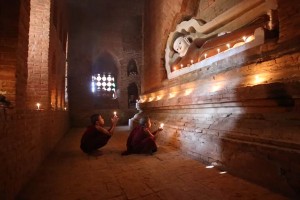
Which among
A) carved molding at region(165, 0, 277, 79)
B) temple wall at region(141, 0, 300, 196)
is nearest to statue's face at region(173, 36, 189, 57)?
carved molding at region(165, 0, 277, 79)

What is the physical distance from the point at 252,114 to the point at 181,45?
4.54 meters

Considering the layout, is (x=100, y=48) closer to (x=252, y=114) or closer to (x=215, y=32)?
(x=215, y=32)

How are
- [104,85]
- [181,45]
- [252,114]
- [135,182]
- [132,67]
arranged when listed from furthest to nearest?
[104,85] → [132,67] → [181,45] → [252,114] → [135,182]

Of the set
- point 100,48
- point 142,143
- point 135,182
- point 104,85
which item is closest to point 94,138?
point 142,143

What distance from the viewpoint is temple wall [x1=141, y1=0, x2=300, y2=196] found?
114 inches

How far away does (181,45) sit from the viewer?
770 centimetres

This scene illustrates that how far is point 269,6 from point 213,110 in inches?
100.0

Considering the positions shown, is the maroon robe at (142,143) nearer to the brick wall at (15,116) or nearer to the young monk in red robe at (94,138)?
the young monk in red robe at (94,138)

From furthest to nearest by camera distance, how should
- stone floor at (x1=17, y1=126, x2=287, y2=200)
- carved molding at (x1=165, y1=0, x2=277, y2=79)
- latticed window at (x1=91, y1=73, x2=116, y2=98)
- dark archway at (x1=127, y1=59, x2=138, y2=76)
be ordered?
latticed window at (x1=91, y1=73, x2=116, y2=98), dark archway at (x1=127, y1=59, x2=138, y2=76), carved molding at (x1=165, y1=0, x2=277, y2=79), stone floor at (x1=17, y1=126, x2=287, y2=200)

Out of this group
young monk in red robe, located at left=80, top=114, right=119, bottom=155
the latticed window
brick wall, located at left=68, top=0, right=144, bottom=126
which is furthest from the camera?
the latticed window

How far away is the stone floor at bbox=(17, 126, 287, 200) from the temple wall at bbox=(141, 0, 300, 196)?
290 millimetres

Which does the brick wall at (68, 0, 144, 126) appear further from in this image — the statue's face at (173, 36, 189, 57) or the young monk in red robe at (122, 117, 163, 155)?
the young monk in red robe at (122, 117, 163, 155)

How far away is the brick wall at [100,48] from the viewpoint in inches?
607

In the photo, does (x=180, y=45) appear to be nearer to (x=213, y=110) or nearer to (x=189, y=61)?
(x=189, y=61)
